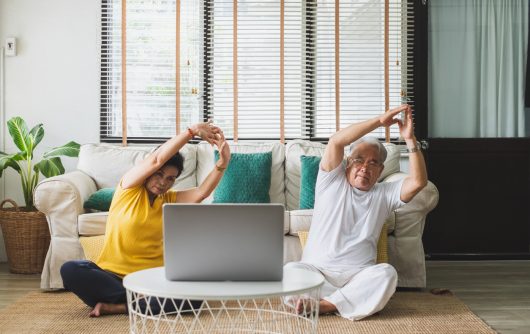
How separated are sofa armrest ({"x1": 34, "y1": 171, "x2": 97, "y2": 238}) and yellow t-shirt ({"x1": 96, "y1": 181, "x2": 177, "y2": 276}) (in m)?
0.71

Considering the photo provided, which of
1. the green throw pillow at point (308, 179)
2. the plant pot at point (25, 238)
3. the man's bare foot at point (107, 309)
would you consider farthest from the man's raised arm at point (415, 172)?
the plant pot at point (25, 238)

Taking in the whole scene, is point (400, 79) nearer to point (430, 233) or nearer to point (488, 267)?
point (430, 233)

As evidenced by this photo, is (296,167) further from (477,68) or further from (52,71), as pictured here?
(52,71)

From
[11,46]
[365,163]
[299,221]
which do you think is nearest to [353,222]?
[365,163]

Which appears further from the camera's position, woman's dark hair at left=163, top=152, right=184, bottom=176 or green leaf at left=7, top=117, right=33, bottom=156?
green leaf at left=7, top=117, right=33, bottom=156

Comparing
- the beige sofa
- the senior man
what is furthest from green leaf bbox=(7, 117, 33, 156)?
the senior man

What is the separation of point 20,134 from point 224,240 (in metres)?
3.07

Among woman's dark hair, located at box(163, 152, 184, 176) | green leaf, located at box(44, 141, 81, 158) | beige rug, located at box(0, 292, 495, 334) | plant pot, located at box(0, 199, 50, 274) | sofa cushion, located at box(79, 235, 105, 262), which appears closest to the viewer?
woman's dark hair, located at box(163, 152, 184, 176)

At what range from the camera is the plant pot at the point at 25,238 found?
14.8 ft

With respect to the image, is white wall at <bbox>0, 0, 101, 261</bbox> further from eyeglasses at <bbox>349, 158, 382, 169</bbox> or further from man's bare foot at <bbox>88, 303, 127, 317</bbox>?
eyeglasses at <bbox>349, 158, 382, 169</bbox>

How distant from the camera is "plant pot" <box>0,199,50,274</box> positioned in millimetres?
4504

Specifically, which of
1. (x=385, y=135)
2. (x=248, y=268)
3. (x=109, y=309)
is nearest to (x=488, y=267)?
(x=385, y=135)

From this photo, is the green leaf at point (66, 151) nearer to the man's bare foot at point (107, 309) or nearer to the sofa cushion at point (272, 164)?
the sofa cushion at point (272, 164)

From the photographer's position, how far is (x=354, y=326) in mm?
3164
